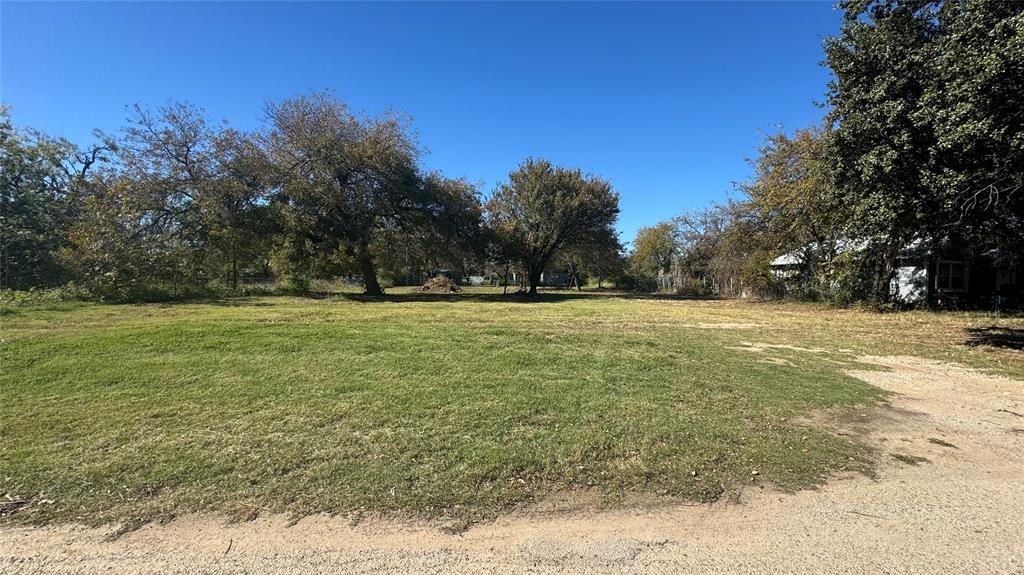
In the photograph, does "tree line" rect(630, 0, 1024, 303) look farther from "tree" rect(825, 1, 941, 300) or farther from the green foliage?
the green foliage

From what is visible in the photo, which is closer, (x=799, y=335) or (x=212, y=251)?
(x=799, y=335)

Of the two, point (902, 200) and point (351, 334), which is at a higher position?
point (902, 200)

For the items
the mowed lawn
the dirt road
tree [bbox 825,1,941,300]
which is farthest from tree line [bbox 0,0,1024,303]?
the dirt road

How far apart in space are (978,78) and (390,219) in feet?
72.2

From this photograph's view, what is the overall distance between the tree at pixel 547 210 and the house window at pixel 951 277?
16.9 metres

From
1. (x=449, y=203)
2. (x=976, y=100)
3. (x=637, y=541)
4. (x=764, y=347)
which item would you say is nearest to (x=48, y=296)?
(x=449, y=203)

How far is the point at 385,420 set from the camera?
4.26 meters

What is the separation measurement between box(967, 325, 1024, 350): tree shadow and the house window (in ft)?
33.3

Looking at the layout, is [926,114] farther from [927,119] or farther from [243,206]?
[243,206]

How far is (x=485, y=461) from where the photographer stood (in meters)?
3.45

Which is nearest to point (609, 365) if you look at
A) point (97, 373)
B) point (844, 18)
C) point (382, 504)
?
point (382, 504)

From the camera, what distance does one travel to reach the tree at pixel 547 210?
1150 inches

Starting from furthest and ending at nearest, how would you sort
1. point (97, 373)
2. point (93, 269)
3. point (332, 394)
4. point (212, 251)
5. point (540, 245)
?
point (540, 245) → point (212, 251) → point (93, 269) → point (97, 373) → point (332, 394)

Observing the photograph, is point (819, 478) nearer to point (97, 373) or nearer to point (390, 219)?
point (97, 373)
